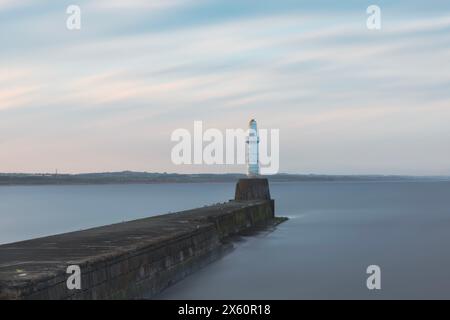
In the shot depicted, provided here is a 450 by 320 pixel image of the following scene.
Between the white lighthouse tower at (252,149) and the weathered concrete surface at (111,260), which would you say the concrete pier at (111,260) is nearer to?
the weathered concrete surface at (111,260)

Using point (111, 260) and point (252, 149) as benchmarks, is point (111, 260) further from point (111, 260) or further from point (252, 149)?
point (252, 149)

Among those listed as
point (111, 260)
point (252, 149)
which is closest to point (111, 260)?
point (111, 260)

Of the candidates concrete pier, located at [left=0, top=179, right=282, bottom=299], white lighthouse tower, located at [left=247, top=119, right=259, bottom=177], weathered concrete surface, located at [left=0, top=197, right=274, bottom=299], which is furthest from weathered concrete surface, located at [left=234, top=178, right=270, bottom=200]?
weathered concrete surface, located at [left=0, top=197, right=274, bottom=299]

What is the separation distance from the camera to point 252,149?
28453mm

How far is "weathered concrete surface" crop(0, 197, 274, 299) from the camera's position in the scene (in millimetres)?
7066

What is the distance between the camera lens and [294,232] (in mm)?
27047

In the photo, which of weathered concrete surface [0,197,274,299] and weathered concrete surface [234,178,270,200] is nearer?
weathered concrete surface [0,197,274,299]

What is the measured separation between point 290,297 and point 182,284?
218 cm

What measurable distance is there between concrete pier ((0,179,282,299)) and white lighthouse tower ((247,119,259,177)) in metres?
12.6

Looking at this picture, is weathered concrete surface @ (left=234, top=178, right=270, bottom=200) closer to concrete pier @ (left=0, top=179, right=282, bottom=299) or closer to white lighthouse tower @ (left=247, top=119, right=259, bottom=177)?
white lighthouse tower @ (left=247, top=119, right=259, bottom=177)

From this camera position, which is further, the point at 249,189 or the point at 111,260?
the point at 249,189

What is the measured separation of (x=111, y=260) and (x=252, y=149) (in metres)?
19.9

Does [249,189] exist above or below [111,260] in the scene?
above

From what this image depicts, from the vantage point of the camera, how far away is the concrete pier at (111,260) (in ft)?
23.2
